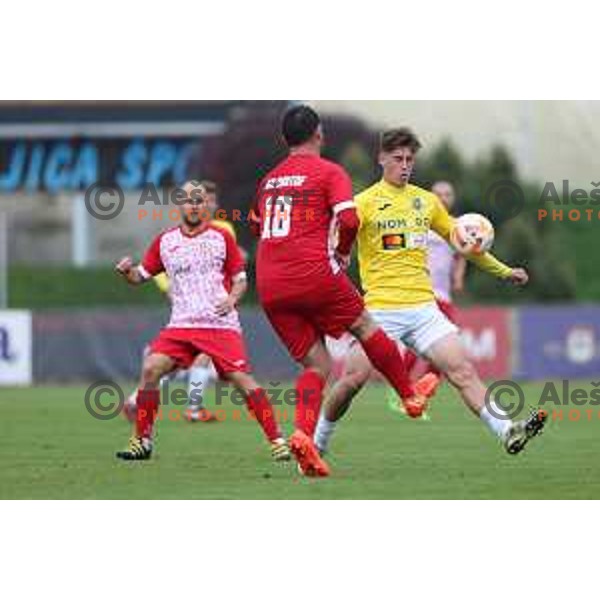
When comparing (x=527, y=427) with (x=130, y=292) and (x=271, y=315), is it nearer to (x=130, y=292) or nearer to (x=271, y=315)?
(x=271, y=315)

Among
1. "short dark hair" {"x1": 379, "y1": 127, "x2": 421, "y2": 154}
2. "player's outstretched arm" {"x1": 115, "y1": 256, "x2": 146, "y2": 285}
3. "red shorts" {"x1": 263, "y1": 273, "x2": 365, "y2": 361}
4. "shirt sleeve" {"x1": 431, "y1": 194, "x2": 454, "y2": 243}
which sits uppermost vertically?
"short dark hair" {"x1": 379, "y1": 127, "x2": 421, "y2": 154}

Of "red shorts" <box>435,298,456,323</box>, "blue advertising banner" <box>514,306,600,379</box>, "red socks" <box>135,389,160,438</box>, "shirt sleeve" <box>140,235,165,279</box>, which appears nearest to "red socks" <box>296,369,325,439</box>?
"red socks" <box>135,389,160,438</box>

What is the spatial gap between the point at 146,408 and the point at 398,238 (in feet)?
7.66

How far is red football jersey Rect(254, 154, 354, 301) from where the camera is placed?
1220cm

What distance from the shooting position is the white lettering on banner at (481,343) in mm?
28406

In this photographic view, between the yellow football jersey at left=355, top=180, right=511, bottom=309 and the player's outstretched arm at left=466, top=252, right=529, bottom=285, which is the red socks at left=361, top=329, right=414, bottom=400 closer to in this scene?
the yellow football jersey at left=355, top=180, right=511, bottom=309

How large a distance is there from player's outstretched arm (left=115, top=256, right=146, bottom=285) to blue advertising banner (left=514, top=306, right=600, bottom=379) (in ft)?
49.5

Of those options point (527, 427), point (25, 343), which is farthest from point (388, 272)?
point (25, 343)

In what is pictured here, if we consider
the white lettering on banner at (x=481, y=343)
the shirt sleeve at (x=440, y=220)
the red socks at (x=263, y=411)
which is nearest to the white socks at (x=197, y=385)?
the red socks at (x=263, y=411)

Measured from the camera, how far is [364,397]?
2383 centimetres

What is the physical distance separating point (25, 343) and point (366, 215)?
1572cm

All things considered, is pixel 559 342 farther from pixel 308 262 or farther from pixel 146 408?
pixel 308 262

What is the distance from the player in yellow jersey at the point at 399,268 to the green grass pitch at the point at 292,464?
27.4 inches

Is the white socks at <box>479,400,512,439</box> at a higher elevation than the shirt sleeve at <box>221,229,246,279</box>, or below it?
below
